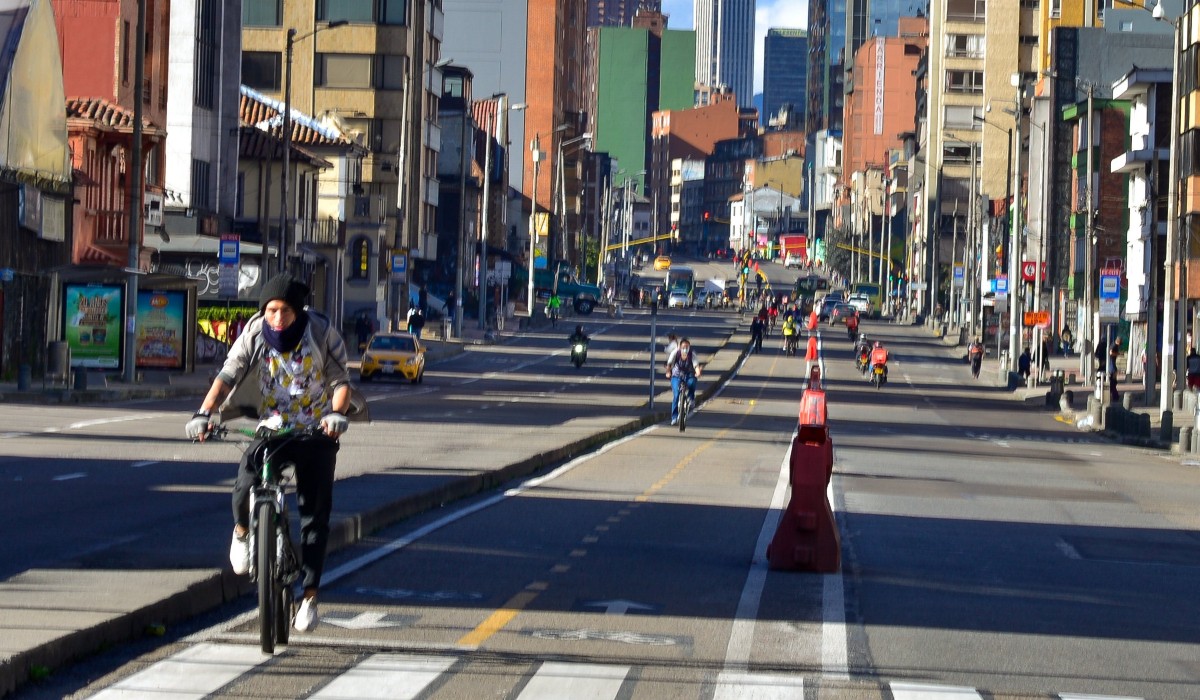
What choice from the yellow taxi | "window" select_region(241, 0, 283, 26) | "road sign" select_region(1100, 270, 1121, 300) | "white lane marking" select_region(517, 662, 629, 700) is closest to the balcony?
"window" select_region(241, 0, 283, 26)

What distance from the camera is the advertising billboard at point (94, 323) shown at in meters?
42.3

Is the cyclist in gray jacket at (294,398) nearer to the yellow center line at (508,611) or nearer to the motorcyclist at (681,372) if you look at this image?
the yellow center line at (508,611)

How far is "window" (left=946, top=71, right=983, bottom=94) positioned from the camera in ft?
543

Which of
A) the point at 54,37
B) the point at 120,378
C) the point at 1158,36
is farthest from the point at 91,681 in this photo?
the point at 1158,36

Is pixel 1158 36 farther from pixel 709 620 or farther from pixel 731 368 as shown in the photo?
pixel 709 620

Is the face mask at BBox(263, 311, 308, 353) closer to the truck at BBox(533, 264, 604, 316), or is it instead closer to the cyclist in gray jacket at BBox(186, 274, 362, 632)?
the cyclist in gray jacket at BBox(186, 274, 362, 632)

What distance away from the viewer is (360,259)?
8362 cm

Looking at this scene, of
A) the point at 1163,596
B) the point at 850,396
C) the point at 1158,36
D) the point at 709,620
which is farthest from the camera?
the point at 1158,36

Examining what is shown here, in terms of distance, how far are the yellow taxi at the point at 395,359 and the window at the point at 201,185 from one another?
592 inches

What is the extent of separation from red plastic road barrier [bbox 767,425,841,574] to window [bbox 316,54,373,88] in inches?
3298

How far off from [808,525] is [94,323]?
31.9m

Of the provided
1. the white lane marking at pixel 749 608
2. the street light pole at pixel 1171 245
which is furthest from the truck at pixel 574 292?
the white lane marking at pixel 749 608

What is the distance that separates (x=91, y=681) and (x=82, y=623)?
0.84m

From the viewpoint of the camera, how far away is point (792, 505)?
13.9 meters
